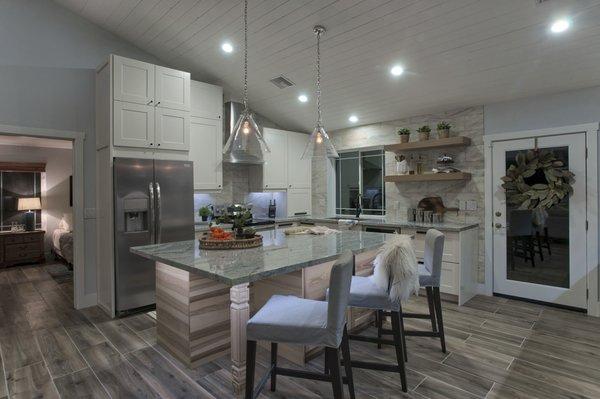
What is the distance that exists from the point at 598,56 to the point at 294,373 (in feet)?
12.8

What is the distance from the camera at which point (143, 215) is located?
3.89m

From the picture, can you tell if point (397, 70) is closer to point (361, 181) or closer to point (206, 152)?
point (361, 181)

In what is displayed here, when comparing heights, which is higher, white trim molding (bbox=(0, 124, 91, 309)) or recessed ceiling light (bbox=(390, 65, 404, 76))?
recessed ceiling light (bbox=(390, 65, 404, 76))

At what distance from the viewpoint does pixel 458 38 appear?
129 inches

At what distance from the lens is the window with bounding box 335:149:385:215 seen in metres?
5.64

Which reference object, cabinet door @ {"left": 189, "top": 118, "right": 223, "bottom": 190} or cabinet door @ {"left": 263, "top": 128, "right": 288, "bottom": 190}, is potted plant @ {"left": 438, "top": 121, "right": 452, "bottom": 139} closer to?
cabinet door @ {"left": 263, "top": 128, "right": 288, "bottom": 190}

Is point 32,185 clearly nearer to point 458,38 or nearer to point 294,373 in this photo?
point 294,373

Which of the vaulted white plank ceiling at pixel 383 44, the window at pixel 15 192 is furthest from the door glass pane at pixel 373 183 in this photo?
the window at pixel 15 192

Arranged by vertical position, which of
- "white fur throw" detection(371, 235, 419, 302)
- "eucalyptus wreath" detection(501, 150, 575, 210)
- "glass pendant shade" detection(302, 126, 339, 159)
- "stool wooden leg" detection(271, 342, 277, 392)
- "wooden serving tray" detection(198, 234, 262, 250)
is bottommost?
"stool wooden leg" detection(271, 342, 277, 392)

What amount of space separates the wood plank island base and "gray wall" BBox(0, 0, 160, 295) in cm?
214

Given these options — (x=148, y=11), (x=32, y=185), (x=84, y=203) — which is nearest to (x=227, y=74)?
(x=148, y=11)

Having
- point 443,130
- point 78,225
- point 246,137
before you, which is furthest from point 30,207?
point 443,130

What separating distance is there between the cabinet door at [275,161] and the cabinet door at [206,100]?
0.93 meters

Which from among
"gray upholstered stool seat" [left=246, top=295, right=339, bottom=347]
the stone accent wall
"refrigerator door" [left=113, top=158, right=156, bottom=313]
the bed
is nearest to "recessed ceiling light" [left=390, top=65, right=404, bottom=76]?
the stone accent wall
